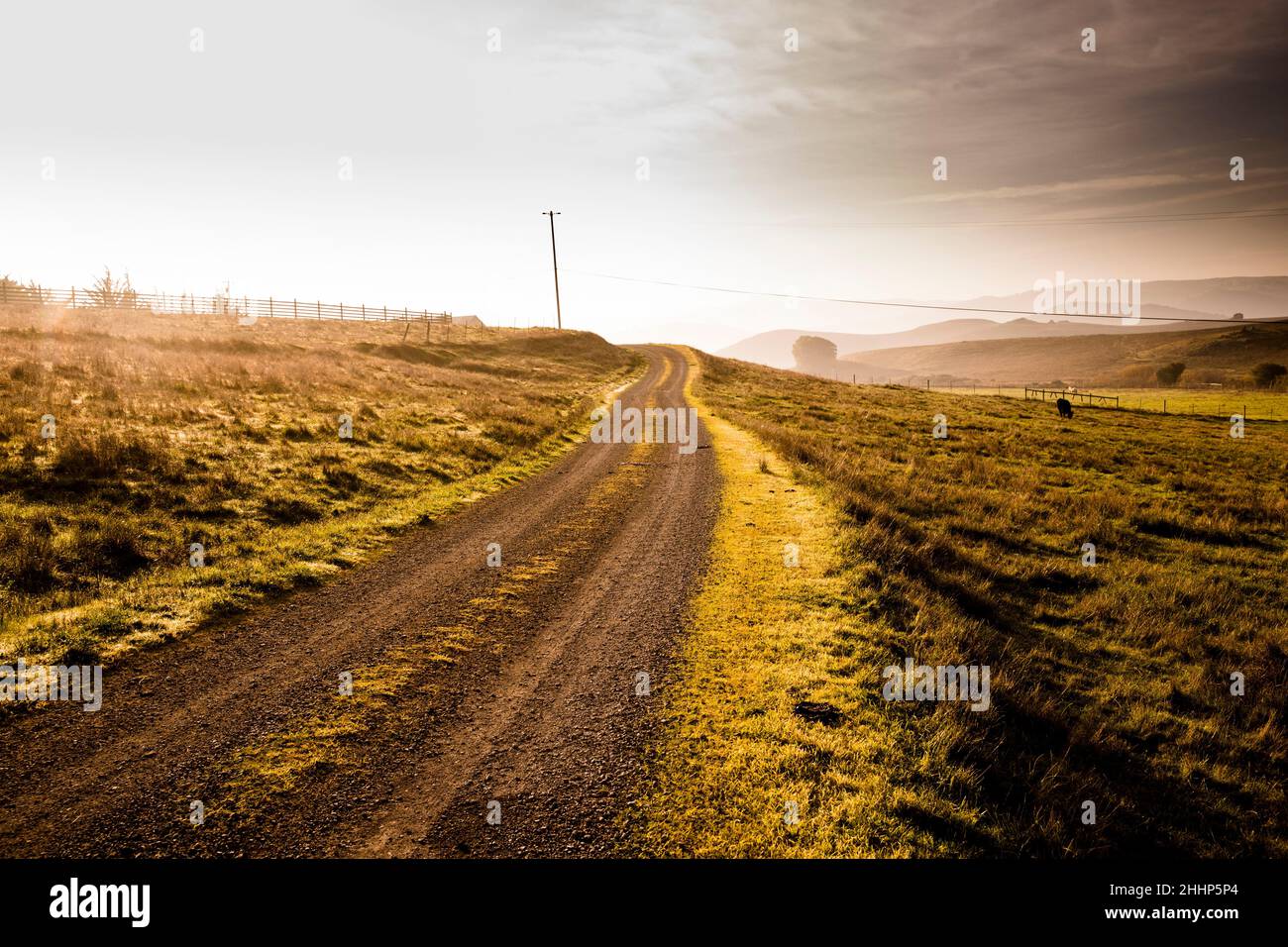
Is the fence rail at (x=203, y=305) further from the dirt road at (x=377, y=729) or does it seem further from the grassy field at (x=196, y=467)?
the dirt road at (x=377, y=729)

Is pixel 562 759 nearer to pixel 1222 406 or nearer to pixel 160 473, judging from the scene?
pixel 160 473

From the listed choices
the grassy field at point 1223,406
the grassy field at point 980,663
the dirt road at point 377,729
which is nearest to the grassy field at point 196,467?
the dirt road at point 377,729

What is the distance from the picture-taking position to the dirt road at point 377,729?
186 inches

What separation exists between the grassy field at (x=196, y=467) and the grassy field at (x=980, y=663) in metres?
7.82

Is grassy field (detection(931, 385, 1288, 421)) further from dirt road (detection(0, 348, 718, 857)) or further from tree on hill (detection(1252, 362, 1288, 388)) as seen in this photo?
dirt road (detection(0, 348, 718, 857))

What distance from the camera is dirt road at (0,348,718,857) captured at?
4.71m

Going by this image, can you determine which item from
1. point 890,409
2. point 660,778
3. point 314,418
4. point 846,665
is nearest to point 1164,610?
point 846,665

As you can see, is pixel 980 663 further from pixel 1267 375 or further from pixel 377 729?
pixel 1267 375

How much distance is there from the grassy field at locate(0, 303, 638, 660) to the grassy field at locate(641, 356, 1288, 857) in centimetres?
782

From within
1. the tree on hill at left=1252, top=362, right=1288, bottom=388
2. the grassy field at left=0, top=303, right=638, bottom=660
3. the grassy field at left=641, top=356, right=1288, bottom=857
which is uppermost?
the tree on hill at left=1252, top=362, right=1288, bottom=388

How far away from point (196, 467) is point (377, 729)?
1244cm

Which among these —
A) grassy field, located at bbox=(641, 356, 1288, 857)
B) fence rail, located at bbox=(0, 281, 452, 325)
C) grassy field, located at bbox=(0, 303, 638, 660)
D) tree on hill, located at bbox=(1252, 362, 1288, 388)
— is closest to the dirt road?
grassy field, located at bbox=(641, 356, 1288, 857)

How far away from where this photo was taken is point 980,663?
356 inches
